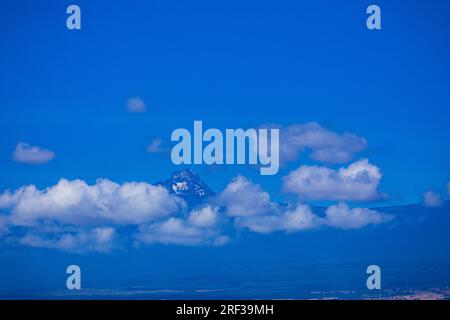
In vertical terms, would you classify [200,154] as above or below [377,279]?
above

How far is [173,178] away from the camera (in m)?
16.2
